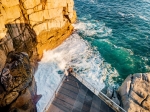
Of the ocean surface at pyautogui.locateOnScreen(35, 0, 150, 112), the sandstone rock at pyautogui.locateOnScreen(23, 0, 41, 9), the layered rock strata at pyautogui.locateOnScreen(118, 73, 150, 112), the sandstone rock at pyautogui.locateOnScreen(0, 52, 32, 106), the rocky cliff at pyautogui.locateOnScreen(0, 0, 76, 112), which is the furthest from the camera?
the ocean surface at pyautogui.locateOnScreen(35, 0, 150, 112)

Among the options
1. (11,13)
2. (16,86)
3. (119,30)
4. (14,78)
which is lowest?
(119,30)

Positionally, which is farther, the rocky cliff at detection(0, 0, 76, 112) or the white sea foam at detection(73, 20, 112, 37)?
the white sea foam at detection(73, 20, 112, 37)

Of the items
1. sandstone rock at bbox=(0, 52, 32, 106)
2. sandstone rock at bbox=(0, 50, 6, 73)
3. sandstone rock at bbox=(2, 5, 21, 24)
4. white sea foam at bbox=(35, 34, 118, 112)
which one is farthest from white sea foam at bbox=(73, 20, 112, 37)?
sandstone rock at bbox=(0, 52, 32, 106)

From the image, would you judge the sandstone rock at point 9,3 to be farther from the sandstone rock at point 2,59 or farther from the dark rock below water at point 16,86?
the dark rock below water at point 16,86

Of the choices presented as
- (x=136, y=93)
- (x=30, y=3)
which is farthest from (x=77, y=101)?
(x=30, y=3)

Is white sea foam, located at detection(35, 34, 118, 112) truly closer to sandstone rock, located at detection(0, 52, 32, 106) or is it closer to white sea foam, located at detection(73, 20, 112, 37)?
white sea foam, located at detection(73, 20, 112, 37)

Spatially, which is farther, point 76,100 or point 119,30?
point 119,30

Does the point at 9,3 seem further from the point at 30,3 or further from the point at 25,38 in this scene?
the point at 25,38
